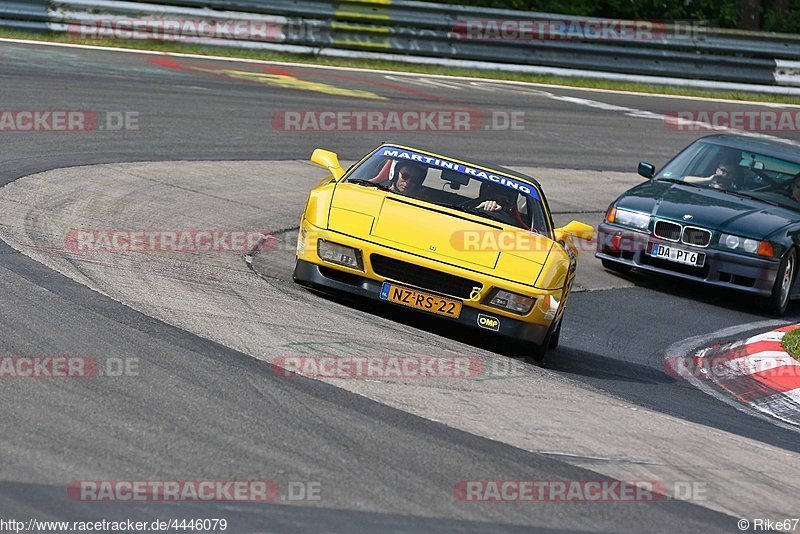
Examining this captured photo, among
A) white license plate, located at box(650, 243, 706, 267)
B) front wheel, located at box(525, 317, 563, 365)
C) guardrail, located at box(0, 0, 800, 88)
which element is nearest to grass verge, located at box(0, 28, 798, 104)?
guardrail, located at box(0, 0, 800, 88)

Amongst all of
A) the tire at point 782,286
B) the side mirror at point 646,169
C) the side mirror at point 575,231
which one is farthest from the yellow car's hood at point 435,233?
the side mirror at point 646,169

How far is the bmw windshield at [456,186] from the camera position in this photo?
9.09m

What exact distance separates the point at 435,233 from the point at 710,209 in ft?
16.3

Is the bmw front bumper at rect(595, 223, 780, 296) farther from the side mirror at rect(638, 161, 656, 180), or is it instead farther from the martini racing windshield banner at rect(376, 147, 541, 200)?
the martini racing windshield banner at rect(376, 147, 541, 200)

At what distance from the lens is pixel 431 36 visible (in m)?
23.0

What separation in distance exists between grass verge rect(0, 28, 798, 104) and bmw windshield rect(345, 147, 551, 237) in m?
12.3

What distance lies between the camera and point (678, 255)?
12.2 metres

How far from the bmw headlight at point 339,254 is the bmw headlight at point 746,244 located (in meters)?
5.11

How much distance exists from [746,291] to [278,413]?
752 cm

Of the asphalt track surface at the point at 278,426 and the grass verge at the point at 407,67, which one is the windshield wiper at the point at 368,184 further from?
the grass verge at the point at 407,67

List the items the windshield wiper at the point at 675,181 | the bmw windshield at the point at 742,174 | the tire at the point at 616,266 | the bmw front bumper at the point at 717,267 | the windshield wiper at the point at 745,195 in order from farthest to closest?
the windshield wiper at the point at 675,181, the bmw windshield at the point at 742,174, the windshield wiper at the point at 745,195, the tire at the point at 616,266, the bmw front bumper at the point at 717,267

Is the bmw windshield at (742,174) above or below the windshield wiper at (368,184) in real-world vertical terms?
below

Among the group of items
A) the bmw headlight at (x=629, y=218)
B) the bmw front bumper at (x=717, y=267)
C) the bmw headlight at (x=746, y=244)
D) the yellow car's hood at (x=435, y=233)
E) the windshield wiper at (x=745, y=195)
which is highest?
the yellow car's hood at (x=435, y=233)

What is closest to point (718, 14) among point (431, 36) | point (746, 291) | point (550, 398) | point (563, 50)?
point (563, 50)
